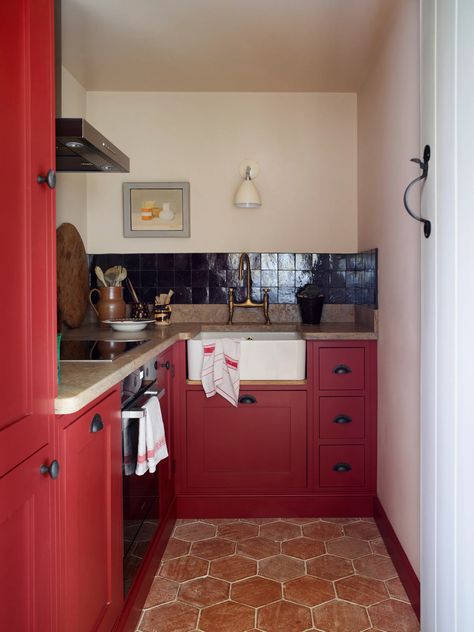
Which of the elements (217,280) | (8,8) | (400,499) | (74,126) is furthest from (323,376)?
(8,8)

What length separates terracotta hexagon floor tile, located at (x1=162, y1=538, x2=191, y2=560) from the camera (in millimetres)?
2527

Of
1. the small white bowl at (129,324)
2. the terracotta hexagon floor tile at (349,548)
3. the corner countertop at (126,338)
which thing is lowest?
the terracotta hexagon floor tile at (349,548)

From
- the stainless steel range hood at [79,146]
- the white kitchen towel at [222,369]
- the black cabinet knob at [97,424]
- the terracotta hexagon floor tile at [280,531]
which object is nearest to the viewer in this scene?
the black cabinet knob at [97,424]

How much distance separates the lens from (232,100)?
3520 millimetres

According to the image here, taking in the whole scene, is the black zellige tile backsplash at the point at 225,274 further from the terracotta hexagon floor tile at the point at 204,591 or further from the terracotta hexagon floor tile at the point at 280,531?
Result: the terracotta hexagon floor tile at the point at 204,591

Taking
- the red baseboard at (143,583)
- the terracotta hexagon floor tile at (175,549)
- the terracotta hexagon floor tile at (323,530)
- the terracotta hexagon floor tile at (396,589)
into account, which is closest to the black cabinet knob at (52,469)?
the red baseboard at (143,583)

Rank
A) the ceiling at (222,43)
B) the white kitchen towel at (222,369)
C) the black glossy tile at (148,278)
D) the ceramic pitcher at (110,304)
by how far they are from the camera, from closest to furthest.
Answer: the ceiling at (222,43), the white kitchen towel at (222,369), the ceramic pitcher at (110,304), the black glossy tile at (148,278)

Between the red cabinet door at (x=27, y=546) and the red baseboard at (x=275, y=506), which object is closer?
the red cabinet door at (x=27, y=546)

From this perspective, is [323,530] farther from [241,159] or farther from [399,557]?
[241,159]

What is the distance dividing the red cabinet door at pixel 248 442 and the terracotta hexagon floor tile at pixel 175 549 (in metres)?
0.35

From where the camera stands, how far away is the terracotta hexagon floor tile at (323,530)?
272 cm

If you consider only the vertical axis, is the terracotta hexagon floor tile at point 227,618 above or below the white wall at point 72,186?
below

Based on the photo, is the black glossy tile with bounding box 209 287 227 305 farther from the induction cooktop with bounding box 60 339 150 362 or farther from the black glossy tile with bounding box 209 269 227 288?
the induction cooktop with bounding box 60 339 150 362

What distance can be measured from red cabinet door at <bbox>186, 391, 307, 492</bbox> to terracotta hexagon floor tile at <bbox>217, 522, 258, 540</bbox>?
0.18 m
